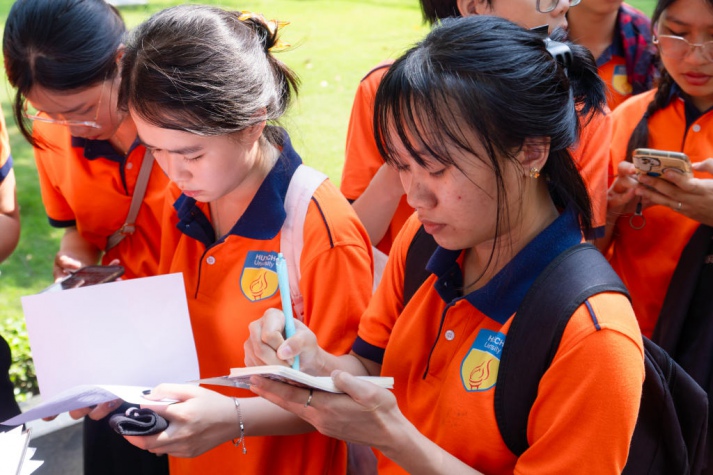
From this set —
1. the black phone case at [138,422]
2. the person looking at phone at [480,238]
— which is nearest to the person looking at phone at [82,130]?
the black phone case at [138,422]

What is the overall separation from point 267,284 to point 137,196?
81 cm

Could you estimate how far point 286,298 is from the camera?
1486mm

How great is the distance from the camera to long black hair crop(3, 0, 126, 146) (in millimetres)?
2227

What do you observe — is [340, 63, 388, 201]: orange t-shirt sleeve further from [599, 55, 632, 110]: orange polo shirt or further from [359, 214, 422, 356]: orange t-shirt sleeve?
[599, 55, 632, 110]: orange polo shirt

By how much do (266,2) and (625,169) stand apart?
7746 millimetres

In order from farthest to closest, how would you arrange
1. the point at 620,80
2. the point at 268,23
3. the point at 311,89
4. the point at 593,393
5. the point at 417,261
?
the point at 311,89, the point at 620,80, the point at 268,23, the point at 417,261, the point at 593,393

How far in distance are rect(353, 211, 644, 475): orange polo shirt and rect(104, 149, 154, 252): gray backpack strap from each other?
1024 mm

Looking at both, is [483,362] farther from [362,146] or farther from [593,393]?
[362,146]

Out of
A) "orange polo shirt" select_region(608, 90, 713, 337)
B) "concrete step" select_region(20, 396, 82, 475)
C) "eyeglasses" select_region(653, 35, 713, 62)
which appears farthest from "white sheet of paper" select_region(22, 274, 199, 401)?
"eyeglasses" select_region(653, 35, 713, 62)

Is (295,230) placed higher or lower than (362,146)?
higher

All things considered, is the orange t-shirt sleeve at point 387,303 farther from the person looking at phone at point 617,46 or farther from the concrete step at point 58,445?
the concrete step at point 58,445

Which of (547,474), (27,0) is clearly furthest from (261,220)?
(27,0)

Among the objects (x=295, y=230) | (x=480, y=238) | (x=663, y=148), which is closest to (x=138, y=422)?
(x=295, y=230)

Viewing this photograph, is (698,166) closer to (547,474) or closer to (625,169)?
(625,169)
